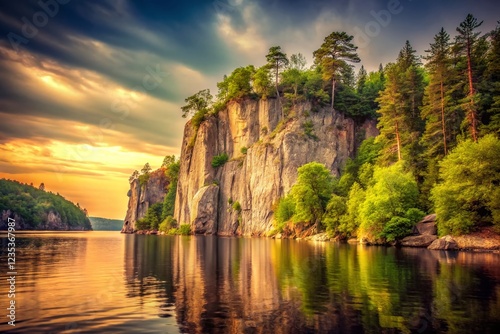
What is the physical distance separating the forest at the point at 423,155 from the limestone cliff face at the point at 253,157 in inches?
225

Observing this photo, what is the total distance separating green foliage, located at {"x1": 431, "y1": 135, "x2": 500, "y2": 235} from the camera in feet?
137

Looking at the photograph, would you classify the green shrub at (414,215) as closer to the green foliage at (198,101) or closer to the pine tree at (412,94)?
the pine tree at (412,94)

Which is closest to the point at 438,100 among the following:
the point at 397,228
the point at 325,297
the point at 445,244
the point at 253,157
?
the point at 397,228

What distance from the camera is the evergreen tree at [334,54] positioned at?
94.2m

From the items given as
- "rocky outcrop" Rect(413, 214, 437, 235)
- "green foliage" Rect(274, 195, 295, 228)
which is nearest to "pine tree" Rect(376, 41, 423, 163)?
"rocky outcrop" Rect(413, 214, 437, 235)

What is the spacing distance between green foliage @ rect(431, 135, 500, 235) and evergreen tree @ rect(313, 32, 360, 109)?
179 ft

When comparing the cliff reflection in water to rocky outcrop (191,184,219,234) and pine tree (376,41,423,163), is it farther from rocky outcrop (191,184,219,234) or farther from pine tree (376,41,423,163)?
rocky outcrop (191,184,219,234)

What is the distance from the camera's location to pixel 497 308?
45.0 feet

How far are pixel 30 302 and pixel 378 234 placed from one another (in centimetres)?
4727

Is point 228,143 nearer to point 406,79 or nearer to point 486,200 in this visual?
point 406,79

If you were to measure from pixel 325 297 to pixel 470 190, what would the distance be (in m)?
35.2

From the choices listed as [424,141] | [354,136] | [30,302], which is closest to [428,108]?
[424,141]

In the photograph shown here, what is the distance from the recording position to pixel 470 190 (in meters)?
43.0

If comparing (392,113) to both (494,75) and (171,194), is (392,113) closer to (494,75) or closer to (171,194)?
(494,75)
